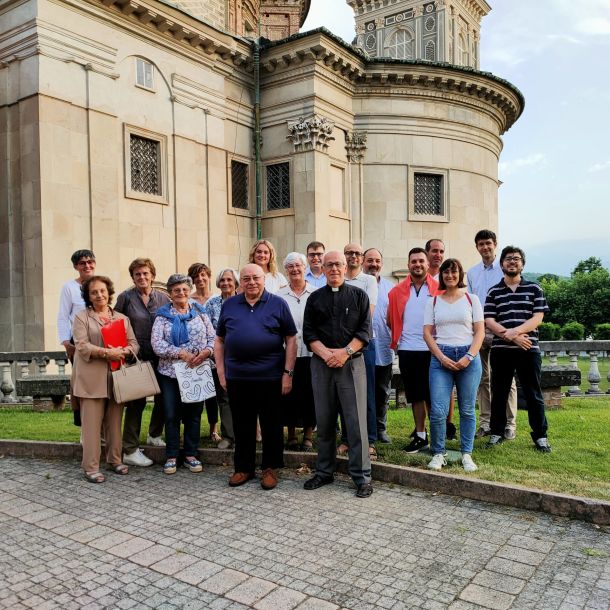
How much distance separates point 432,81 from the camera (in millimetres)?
20484

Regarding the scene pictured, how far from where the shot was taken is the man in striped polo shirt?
6.45m

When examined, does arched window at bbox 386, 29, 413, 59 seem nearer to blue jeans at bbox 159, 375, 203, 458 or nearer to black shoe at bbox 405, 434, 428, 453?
black shoe at bbox 405, 434, 428, 453

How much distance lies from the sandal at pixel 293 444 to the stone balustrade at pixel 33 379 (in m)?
4.89

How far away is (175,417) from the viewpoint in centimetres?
640

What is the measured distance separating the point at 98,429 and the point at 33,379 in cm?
474

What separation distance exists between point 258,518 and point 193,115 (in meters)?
14.7

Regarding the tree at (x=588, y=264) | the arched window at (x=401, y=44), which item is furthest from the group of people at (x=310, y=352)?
the tree at (x=588, y=264)

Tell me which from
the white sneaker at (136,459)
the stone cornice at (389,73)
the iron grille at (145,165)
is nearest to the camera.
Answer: the white sneaker at (136,459)

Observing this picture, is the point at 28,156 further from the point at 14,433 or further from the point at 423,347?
the point at 423,347

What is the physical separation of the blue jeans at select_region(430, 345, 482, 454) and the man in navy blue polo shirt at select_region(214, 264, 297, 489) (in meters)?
1.52

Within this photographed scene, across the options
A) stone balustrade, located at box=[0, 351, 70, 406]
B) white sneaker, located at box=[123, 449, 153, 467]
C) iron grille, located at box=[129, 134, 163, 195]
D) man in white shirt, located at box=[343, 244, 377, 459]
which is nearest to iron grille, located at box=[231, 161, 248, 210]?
iron grille, located at box=[129, 134, 163, 195]

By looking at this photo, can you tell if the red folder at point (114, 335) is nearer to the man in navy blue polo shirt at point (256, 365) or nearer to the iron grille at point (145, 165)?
the man in navy blue polo shirt at point (256, 365)

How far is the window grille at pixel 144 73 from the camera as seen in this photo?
51.6 ft

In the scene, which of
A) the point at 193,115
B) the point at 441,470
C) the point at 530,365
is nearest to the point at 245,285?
the point at 441,470
